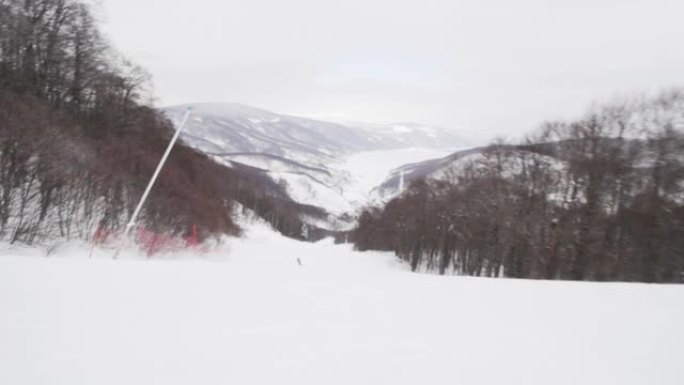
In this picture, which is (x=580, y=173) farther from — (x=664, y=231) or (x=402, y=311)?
(x=402, y=311)

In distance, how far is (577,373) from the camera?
4535 mm

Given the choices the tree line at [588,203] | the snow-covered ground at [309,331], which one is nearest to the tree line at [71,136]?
the snow-covered ground at [309,331]

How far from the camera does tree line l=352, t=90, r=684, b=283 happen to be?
3550 centimetres

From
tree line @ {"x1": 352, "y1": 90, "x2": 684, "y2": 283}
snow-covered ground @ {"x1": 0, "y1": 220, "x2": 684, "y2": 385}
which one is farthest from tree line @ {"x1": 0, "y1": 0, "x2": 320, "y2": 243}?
tree line @ {"x1": 352, "y1": 90, "x2": 684, "y2": 283}

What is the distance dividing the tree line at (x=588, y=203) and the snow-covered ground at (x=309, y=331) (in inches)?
1378

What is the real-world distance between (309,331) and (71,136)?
26888 millimetres

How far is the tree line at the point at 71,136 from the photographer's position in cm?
1953

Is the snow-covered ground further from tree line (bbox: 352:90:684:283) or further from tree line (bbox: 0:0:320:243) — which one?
tree line (bbox: 352:90:684:283)

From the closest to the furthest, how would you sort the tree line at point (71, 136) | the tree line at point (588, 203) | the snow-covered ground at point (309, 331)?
the snow-covered ground at point (309, 331), the tree line at point (71, 136), the tree line at point (588, 203)

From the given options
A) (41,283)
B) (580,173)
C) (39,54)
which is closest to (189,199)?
(39,54)

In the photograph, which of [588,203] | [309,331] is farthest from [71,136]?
[588,203]

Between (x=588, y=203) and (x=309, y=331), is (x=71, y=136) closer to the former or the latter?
(x=309, y=331)

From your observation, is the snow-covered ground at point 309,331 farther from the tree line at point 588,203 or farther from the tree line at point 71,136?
the tree line at point 588,203

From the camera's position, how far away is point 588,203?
39281 millimetres
